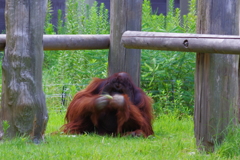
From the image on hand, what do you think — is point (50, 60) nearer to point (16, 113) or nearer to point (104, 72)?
point (104, 72)

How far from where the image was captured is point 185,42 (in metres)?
2.63

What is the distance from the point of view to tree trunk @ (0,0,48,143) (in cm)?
286

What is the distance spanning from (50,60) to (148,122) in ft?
11.1

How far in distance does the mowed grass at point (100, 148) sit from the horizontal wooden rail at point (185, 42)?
69 centimetres

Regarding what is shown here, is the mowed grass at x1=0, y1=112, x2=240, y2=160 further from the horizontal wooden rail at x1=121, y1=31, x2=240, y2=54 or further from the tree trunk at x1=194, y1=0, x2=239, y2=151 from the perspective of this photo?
the horizontal wooden rail at x1=121, y1=31, x2=240, y2=54

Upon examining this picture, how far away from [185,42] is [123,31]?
57.4 inches

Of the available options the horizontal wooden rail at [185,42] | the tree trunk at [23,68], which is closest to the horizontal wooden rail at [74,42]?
the tree trunk at [23,68]

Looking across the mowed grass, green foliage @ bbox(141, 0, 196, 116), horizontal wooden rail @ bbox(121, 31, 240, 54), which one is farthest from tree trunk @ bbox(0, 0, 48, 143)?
green foliage @ bbox(141, 0, 196, 116)

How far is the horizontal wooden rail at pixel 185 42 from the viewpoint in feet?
7.73

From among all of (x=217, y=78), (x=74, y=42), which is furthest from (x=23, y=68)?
(x=217, y=78)

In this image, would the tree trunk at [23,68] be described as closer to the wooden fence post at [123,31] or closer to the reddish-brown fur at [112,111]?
the reddish-brown fur at [112,111]

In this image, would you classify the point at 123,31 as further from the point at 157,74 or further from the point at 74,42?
the point at 157,74

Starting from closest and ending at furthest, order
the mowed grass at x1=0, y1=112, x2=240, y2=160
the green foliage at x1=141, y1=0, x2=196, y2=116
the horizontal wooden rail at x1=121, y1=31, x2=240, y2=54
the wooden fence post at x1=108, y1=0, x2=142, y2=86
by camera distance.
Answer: the horizontal wooden rail at x1=121, y1=31, x2=240, y2=54, the mowed grass at x1=0, y1=112, x2=240, y2=160, the wooden fence post at x1=108, y1=0, x2=142, y2=86, the green foliage at x1=141, y1=0, x2=196, y2=116

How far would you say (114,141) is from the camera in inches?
133
